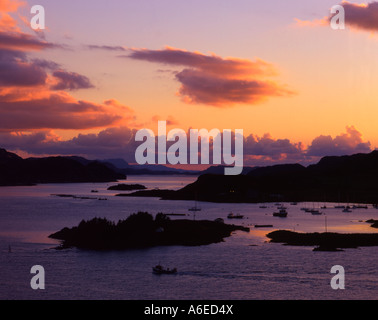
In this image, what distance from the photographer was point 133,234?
94562 mm

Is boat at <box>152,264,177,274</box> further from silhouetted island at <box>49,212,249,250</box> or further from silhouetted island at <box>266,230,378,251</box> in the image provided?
silhouetted island at <box>266,230,378,251</box>

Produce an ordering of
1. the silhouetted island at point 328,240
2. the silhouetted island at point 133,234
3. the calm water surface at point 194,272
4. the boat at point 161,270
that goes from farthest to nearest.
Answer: the silhouetted island at point 133,234
the silhouetted island at point 328,240
the boat at point 161,270
the calm water surface at point 194,272

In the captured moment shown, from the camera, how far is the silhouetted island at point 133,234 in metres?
90.9

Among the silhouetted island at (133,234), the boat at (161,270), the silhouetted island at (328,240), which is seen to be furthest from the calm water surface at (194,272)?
the silhouetted island at (133,234)

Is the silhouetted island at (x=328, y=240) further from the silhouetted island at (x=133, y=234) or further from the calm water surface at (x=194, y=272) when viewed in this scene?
the silhouetted island at (x=133, y=234)

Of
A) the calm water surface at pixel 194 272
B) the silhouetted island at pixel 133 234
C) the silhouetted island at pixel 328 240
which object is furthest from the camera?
the silhouetted island at pixel 133 234

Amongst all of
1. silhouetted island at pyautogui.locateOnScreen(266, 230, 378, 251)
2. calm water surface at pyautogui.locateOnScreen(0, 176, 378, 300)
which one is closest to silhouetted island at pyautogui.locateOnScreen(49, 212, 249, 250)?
calm water surface at pyautogui.locateOnScreen(0, 176, 378, 300)

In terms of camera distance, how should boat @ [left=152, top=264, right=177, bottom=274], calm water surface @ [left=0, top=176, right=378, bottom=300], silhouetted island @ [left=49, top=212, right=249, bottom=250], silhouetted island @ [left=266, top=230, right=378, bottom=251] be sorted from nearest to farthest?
calm water surface @ [left=0, top=176, right=378, bottom=300]
boat @ [left=152, top=264, right=177, bottom=274]
silhouetted island @ [left=266, top=230, right=378, bottom=251]
silhouetted island @ [left=49, top=212, right=249, bottom=250]

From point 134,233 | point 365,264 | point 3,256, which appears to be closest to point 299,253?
point 365,264

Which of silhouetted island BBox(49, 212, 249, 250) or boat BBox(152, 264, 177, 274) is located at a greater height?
silhouetted island BBox(49, 212, 249, 250)

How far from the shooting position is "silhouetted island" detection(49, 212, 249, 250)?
3578 inches

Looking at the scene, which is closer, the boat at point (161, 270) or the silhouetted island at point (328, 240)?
the boat at point (161, 270)
